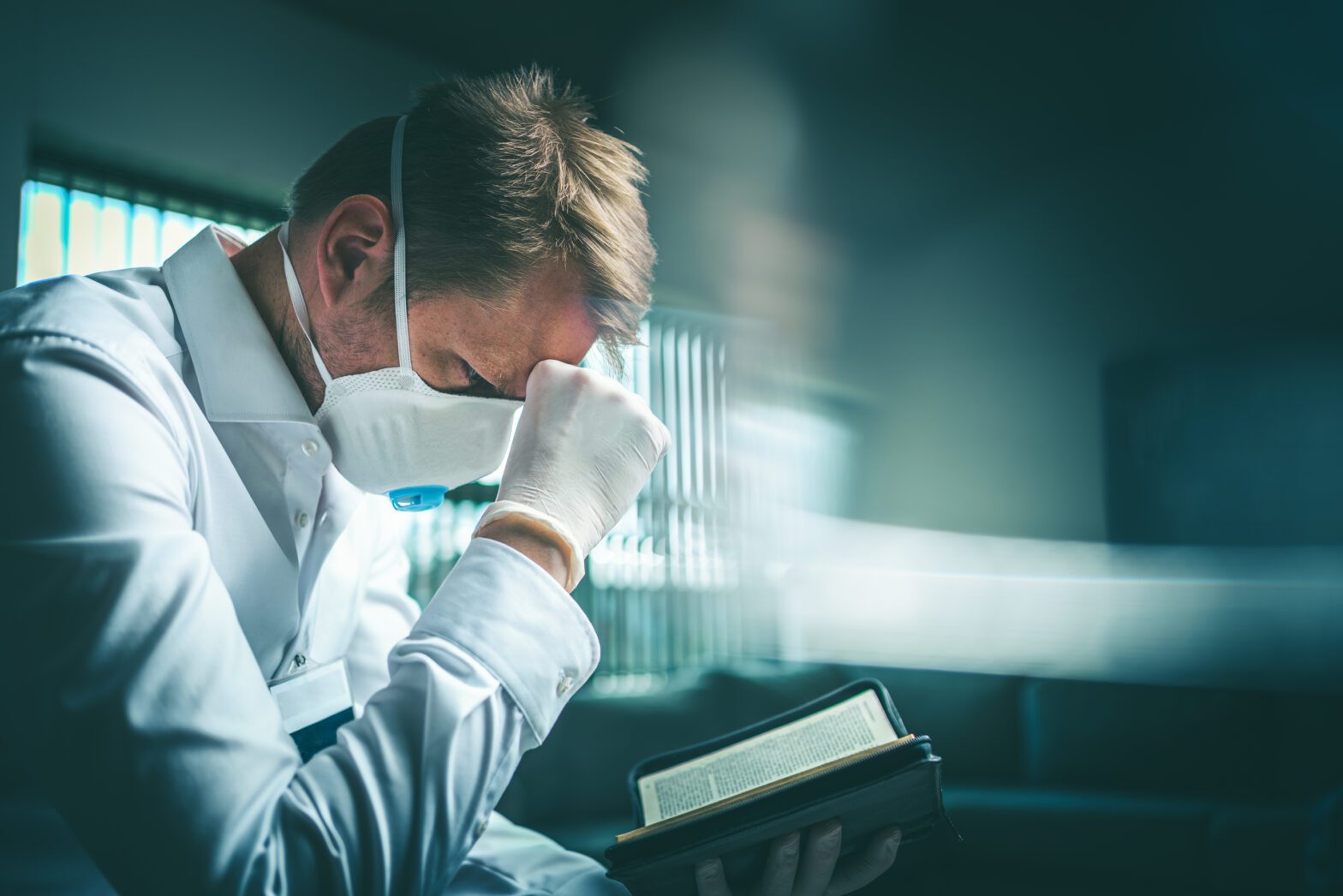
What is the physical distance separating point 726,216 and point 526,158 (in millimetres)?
3227

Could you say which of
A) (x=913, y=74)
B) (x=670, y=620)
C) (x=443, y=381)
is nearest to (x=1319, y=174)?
(x=913, y=74)

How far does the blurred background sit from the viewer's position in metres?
2.24

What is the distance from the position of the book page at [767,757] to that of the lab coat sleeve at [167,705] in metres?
0.27

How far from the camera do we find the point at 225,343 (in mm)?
755

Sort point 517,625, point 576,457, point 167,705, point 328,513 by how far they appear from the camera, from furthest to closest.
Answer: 1. point 328,513
2. point 576,457
3. point 517,625
4. point 167,705

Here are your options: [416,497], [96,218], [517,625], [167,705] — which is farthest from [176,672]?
[96,218]

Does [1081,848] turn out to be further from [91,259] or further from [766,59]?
[91,259]

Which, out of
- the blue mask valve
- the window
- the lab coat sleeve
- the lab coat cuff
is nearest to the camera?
the lab coat sleeve

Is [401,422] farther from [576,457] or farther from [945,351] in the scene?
[945,351]

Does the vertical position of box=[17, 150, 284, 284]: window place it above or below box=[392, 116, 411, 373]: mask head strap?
above

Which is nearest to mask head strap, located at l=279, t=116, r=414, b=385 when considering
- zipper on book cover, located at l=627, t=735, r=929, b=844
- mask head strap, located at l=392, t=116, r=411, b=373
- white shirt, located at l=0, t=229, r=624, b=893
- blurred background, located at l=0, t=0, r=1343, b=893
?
mask head strap, located at l=392, t=116, r=411, b=373

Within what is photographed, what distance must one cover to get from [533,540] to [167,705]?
28 centimetres

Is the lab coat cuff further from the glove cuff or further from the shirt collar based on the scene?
the shirt collar

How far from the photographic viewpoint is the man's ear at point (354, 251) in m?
0.80
